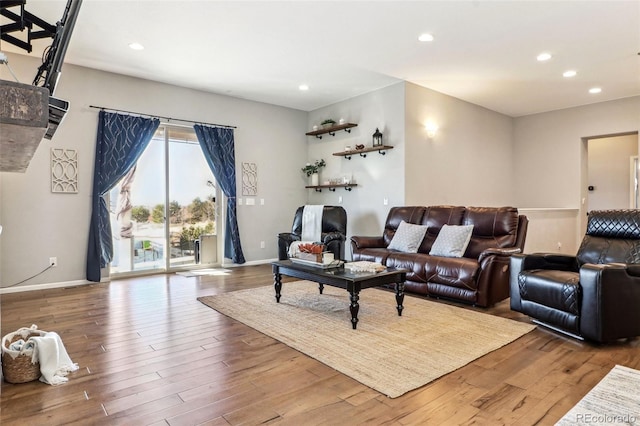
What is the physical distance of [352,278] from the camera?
3.13 meters

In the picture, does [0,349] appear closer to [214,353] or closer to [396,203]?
[214,353]

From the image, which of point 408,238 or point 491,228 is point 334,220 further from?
point 491,228

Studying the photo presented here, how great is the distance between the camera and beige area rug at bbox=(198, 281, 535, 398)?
2.39 metres

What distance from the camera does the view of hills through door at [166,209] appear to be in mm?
5520

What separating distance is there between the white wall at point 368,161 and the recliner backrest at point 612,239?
253cm

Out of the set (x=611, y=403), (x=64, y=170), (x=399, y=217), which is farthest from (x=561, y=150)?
(x=64, y=170)

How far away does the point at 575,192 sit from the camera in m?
7.07

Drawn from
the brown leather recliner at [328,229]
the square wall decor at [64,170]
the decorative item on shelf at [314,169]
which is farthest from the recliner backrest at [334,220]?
the square wall decor at [64,170]

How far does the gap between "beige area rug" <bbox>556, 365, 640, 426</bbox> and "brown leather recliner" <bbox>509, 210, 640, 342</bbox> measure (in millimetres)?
508

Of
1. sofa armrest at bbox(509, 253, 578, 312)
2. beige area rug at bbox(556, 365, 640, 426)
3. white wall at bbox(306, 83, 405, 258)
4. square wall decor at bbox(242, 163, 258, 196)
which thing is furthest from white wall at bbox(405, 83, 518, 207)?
beige area rug at bbox(556, 365, 640, 426)

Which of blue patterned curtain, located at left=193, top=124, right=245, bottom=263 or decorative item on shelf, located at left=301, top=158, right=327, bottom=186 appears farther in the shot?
decorative item on shelf, located at left=301, top=158, right=327, bottom=186

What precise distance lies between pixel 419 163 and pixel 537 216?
206 cm

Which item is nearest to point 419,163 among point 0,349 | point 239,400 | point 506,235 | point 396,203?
point 396,203

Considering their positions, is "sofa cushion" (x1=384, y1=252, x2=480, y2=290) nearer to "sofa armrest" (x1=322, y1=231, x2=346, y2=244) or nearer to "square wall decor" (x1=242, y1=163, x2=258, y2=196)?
"sofa armrest" (x1=322, y1=231, x2=346, y2=244)
